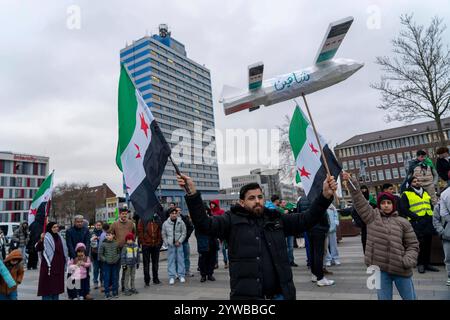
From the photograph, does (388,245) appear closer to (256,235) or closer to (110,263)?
(256,235)

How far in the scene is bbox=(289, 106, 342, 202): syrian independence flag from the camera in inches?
251

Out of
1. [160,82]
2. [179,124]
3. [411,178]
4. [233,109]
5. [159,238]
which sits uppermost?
[160,82]

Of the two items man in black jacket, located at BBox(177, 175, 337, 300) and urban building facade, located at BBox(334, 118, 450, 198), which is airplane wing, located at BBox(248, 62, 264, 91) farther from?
urban building facade, located at BBox(334, 118, 450, 198)

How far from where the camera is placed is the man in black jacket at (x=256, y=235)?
2.86m

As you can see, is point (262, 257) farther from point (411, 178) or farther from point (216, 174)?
point (216, 174)

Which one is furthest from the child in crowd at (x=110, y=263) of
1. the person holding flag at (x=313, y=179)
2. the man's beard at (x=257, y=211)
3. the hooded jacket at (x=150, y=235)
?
the man's beard at (x=257, y=211)

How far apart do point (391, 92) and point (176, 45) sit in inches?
3753

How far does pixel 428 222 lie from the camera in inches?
269

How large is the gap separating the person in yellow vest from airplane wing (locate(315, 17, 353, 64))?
390cm

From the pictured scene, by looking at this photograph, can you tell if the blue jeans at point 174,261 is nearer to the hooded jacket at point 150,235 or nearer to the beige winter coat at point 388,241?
the hooded jacket at point 150,235

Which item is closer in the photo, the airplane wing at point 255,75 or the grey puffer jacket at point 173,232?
the airplane wing at point 255,75

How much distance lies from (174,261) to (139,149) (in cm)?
504

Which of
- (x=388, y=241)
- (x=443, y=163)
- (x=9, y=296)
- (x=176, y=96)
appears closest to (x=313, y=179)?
(x=388, y=241)

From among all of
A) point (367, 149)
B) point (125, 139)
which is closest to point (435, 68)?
point (125, 139)
